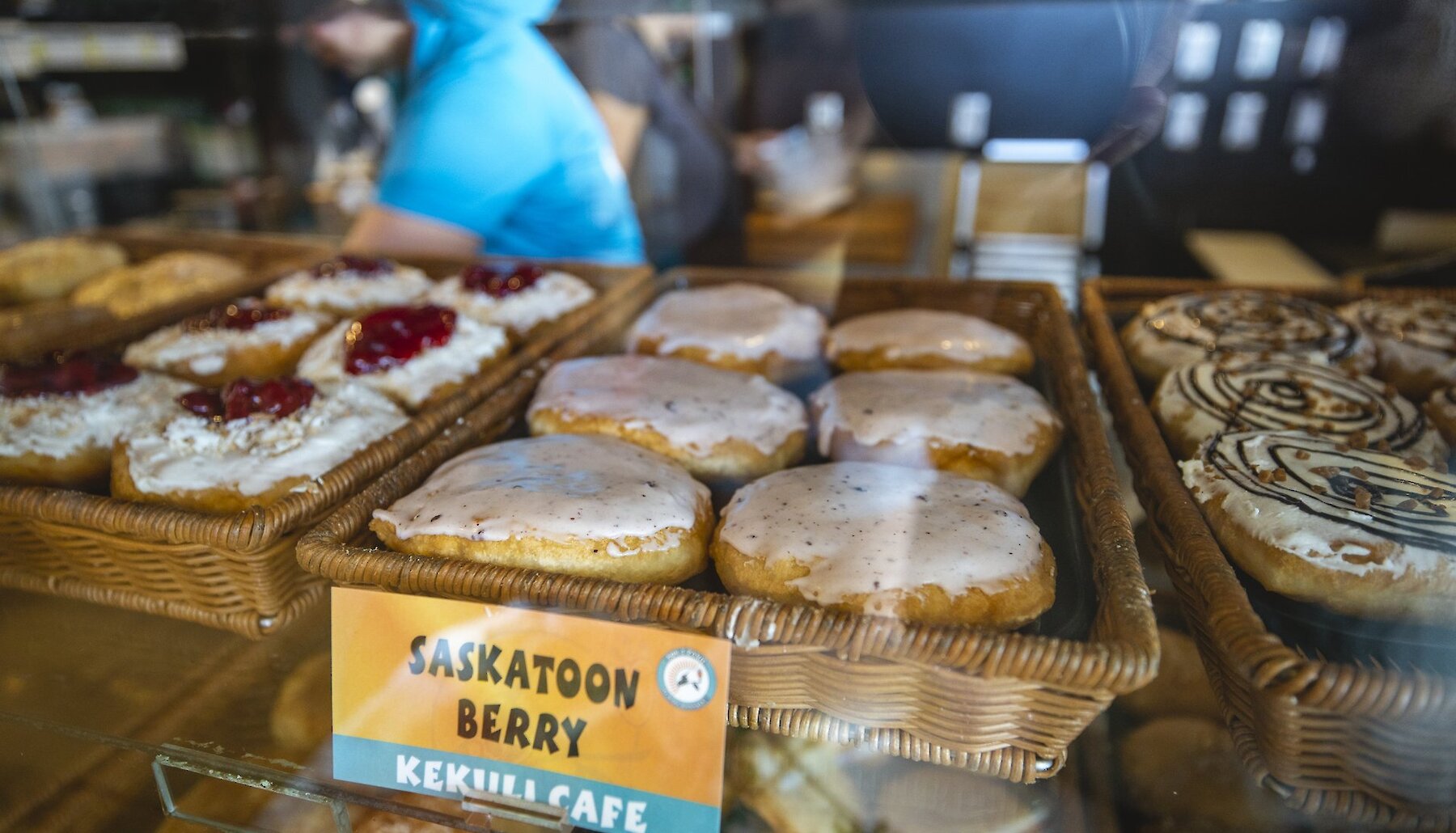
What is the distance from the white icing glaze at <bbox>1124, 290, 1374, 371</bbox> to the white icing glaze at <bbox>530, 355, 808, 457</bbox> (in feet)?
3.17

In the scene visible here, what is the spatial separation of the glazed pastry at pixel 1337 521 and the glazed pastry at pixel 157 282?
2690mm

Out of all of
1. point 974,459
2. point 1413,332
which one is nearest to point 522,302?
point 974,459

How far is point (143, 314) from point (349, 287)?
0.53m

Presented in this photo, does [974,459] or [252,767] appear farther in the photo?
[974,459]

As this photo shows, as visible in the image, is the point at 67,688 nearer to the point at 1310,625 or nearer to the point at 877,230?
the point at 1310,625

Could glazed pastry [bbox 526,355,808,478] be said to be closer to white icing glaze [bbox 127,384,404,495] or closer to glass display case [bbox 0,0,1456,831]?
glass display case [bbox 0,0,1456,831]

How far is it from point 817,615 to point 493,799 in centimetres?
50

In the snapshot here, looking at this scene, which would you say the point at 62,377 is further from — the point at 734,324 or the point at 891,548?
the point at 891,548

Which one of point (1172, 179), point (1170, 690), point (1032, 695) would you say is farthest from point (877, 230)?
point (1032, 695)

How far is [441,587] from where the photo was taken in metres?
1.14

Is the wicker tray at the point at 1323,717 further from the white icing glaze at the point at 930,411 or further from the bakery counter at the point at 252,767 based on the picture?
the white icing glaze at the point at 930,411

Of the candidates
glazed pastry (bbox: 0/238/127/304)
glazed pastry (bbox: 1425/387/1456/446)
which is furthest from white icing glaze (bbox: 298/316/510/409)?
glazed pastry (bbox: 1425/387/1456/446)

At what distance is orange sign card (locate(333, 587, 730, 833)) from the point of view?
1.02 meters

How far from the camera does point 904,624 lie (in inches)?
40.3
